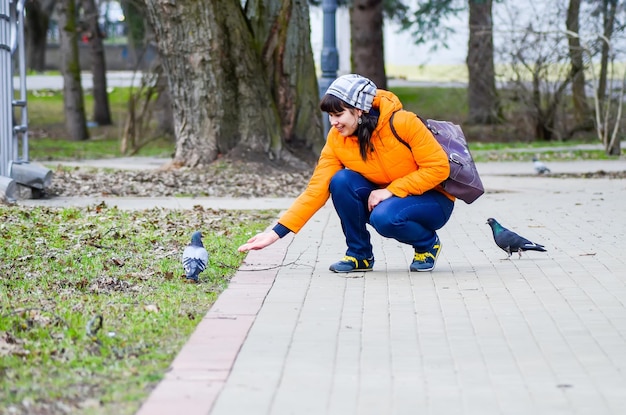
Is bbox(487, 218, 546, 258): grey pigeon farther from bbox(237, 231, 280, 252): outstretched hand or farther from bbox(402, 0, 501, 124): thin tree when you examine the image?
bbox(402, 0, 501, 124): thin tree

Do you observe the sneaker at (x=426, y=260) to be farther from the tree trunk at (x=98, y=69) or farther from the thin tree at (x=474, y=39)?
the tree trunk at (x=98, y=69)

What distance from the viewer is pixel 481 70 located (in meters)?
27.5

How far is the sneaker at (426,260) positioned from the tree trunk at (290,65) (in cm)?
810

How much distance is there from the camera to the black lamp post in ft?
55.2

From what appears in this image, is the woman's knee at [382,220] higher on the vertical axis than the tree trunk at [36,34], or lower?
lower

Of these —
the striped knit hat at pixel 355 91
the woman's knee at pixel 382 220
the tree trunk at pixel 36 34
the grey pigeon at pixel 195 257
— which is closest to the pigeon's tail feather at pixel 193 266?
the grey pigeon at pixel 195 257

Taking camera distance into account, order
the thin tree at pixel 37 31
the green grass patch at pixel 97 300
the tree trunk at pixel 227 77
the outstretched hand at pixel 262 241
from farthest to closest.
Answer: the thin tree at pixel 37 31, the tree trunk at pixel 227 77, the outstretched hand at pixel 262 241, the green grass patch at pixel 97 300

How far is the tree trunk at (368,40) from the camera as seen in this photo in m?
27.0

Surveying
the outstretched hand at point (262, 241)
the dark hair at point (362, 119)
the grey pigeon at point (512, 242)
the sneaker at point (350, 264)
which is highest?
the dark hair at point (362, 119)

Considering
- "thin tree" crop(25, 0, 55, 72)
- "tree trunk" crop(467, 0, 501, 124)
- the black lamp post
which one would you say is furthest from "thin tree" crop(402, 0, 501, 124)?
"thin tree" crop(25, 0, 55, 72)

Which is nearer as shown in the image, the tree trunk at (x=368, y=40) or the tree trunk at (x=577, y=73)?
the tree trunk at (x=577, y=73)

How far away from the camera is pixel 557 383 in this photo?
477 centimetres

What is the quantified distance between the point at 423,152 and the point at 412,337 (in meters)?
1.79

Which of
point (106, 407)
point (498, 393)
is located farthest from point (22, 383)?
point (498, 393)
